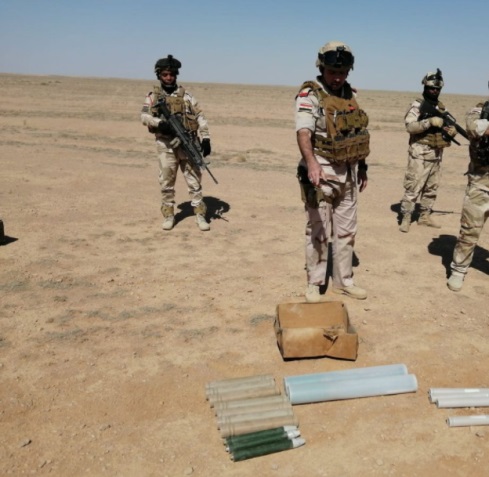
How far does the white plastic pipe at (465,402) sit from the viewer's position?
3.24m

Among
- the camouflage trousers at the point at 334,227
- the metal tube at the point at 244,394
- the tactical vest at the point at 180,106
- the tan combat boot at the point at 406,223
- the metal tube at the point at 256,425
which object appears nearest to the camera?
the metal tube at the point at 256,425

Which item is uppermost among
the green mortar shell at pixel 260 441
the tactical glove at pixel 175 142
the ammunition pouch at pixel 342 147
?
the ammunition pouch at pixel 342 147

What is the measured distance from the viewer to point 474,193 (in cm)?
485

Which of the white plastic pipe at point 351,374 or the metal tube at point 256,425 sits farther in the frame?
the white plastic pipe at point 351,374

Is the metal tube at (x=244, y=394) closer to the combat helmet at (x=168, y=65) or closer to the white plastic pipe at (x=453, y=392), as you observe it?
the white plastic pipe at (x=453, y=392)

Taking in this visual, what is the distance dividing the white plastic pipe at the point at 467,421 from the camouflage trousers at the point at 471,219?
→ 2.33 metres

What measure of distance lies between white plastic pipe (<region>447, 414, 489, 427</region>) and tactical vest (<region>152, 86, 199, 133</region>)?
4935mm

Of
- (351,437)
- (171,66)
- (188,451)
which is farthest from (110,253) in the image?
(351,437)

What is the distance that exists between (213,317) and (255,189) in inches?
209

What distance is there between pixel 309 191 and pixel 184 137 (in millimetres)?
2782

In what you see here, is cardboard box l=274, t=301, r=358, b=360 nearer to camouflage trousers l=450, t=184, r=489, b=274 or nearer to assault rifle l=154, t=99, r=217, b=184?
camouflage trousers l=450, t=184, r=489, b=274

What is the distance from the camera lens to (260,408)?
3111 millimetres

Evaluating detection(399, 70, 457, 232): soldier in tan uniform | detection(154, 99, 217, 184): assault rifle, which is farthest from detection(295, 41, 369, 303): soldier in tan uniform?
Result: detection(399, 70, 457, 232): soldier in tan uniform

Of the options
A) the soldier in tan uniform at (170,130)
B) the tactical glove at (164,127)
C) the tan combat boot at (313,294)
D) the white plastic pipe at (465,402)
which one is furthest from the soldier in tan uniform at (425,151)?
the white plastic pipe at (465,402)
